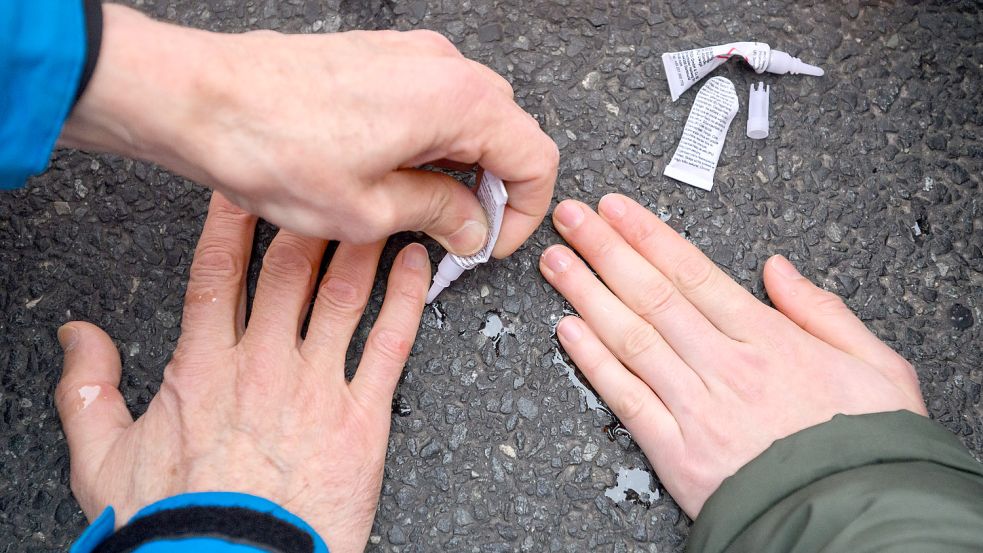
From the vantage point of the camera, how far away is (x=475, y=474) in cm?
152

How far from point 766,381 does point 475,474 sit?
23.8 inches

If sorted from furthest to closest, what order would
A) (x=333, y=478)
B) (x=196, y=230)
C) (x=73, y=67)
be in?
1. (x=196, y=230)
2. (x=333, y=478)
3. (x=73, y=67)

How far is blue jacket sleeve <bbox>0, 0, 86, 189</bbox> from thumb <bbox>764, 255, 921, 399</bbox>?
4.28ft

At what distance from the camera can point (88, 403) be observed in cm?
149

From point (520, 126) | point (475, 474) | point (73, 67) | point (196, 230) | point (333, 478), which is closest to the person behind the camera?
point (73, 67)

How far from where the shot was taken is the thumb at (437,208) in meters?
1.15

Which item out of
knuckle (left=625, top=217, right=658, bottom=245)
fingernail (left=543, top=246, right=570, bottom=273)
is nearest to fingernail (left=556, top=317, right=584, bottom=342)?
fingernail (left=543, top=246, right=570, bottom=273)

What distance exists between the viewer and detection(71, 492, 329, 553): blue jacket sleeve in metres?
1.25

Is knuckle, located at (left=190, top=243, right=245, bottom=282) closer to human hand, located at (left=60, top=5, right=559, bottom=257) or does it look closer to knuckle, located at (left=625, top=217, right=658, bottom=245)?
human hand, located at (left=60, top=5, right=559, bottom=257)

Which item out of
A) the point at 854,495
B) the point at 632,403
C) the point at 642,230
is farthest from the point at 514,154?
the point at 854,495

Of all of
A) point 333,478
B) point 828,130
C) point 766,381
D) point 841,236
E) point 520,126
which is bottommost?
point 333,478

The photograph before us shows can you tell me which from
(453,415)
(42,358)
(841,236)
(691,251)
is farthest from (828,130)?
(42,358)

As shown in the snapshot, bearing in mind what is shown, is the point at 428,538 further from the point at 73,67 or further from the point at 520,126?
the point at 73,67

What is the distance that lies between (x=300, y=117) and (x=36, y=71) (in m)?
0.32
